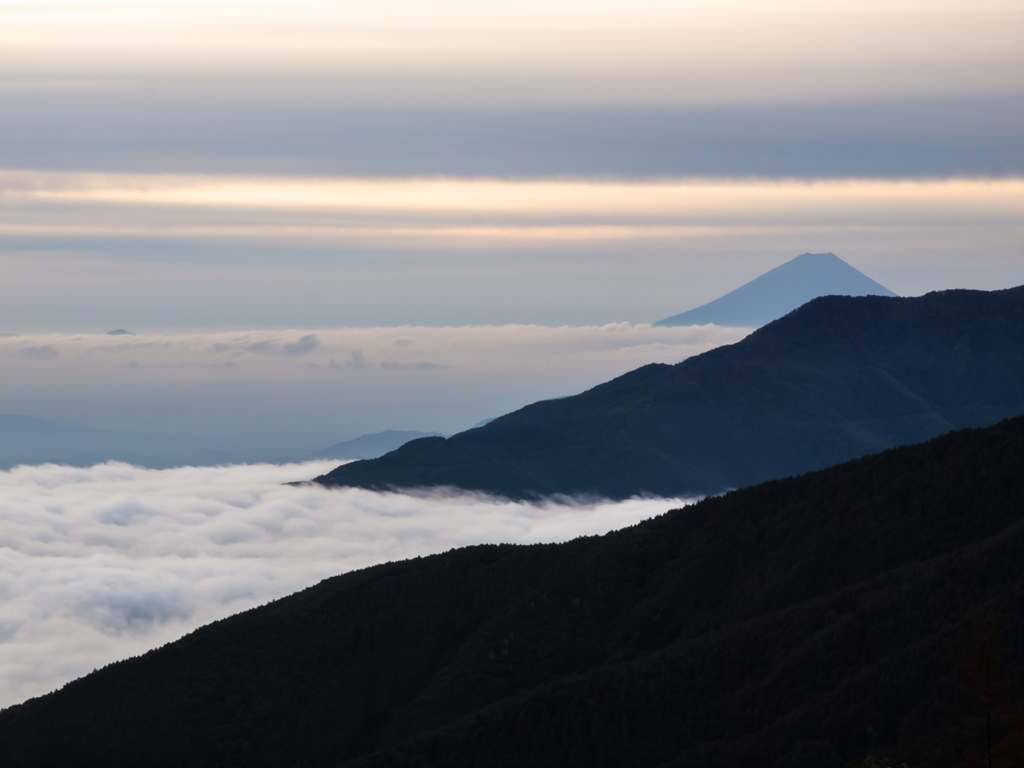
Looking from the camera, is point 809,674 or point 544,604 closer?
point 809,674

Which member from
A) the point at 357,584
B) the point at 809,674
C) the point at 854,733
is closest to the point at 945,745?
the point at 854,733

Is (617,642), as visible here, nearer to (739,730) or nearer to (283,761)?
(739,730)

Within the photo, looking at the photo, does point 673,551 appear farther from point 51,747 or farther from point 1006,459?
point 51,747

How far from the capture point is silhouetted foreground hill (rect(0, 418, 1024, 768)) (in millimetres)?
89812

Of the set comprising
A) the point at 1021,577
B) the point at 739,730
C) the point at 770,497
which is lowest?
the point at 739,730

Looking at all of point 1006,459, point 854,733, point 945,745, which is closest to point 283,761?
point 854,733

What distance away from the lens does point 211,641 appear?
132000 mm

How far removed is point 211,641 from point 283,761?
77.8ft

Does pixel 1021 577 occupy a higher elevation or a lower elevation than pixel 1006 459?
lower

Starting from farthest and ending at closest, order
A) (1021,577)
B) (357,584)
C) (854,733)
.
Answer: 1. (357,584)
2. (1021,577)
3. (854,733)

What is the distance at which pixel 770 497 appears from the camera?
13162 cm

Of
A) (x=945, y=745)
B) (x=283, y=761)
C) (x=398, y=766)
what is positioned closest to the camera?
(x=945, y=745)

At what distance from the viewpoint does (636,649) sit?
117 meters

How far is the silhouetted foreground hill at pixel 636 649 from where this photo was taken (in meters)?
89.8
